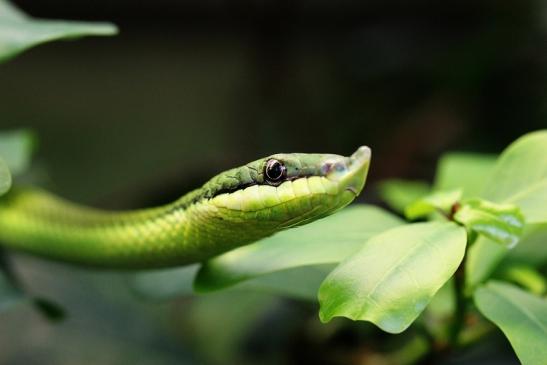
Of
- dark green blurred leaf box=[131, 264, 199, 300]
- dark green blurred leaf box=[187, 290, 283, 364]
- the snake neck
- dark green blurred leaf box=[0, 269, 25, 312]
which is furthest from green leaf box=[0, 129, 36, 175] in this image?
dark green blurred leaf box=[187, 290, 283, 364]

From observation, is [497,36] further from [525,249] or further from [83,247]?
[83,247]

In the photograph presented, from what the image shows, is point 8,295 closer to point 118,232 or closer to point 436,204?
point 118,232

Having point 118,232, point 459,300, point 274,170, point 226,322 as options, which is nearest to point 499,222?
point 459,300

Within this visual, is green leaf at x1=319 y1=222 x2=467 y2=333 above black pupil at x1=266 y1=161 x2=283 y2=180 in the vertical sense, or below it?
below

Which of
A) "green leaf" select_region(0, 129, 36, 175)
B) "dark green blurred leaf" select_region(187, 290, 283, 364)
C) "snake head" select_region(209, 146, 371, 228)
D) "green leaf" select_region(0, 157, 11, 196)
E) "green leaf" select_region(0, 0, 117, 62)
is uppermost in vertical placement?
"green leaf" select_region(0, 0, 117, 62)

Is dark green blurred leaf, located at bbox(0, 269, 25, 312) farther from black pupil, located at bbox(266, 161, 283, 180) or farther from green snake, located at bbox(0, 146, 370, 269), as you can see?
black pupil, located at bbox(266, 161, 283, 180)

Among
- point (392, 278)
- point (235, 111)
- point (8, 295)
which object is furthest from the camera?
point (235, 111)
